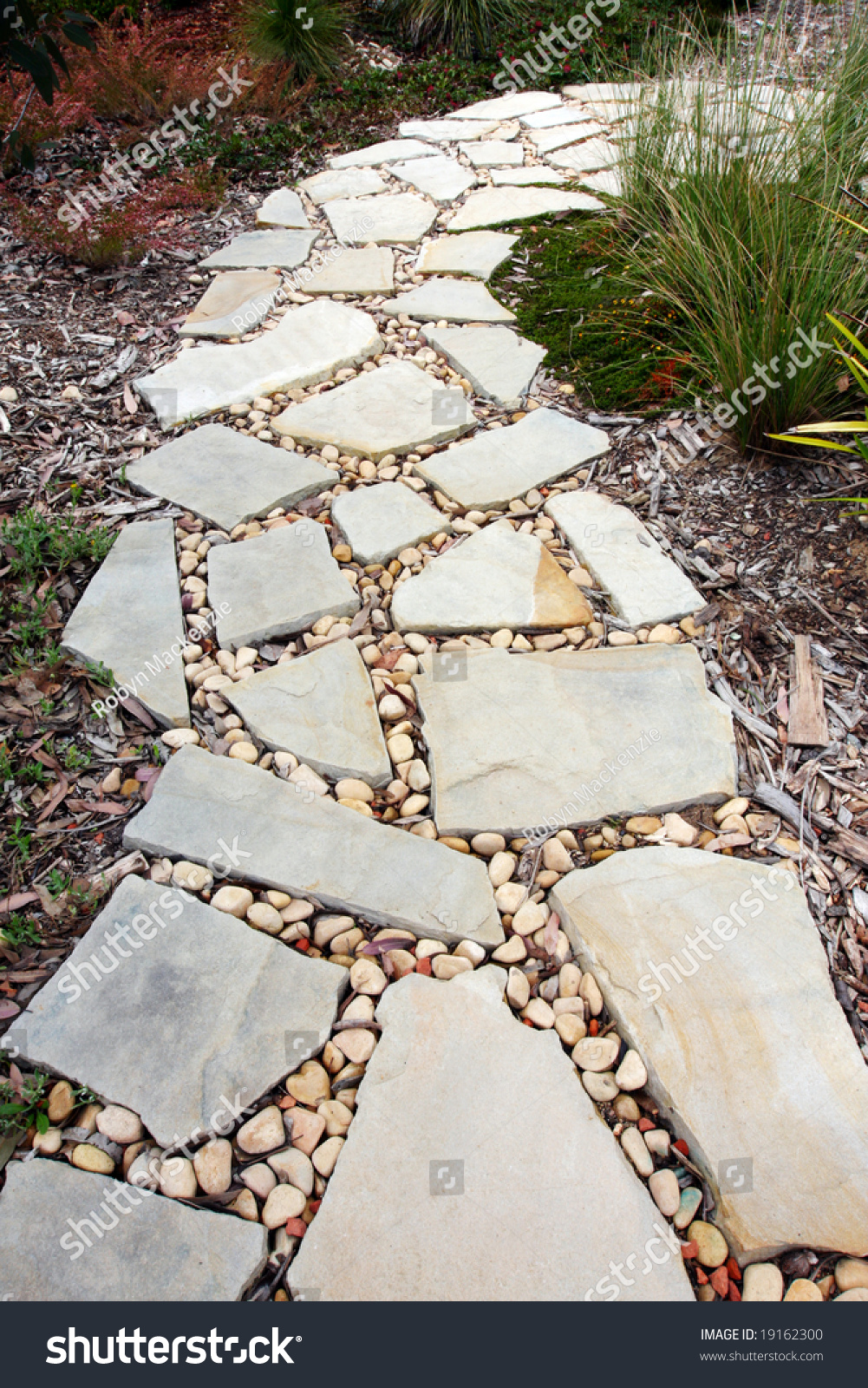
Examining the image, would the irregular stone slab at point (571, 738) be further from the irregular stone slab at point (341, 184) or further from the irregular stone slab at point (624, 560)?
the irregular stone slab at point (341, 184)

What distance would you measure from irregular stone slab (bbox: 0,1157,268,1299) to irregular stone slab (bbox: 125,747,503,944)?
1.77 ft

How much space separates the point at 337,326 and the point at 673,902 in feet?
8.58

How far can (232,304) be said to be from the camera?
3354mm

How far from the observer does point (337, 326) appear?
3.18 m

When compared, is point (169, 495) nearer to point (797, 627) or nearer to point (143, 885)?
point (143, 885)

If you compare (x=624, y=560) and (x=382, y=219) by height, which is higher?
(x=382, y=219)

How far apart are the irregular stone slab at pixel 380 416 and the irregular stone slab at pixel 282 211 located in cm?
168

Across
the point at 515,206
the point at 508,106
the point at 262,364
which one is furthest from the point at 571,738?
the point at 508,106

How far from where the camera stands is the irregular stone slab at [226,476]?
241 cm

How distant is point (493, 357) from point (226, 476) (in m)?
1.12

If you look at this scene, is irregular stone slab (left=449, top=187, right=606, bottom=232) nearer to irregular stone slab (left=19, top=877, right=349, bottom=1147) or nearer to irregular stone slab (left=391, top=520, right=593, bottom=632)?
irregular stone slab (left=391, top=520, right=593, bottom=632)

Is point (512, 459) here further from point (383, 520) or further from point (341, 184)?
point (341, 184)

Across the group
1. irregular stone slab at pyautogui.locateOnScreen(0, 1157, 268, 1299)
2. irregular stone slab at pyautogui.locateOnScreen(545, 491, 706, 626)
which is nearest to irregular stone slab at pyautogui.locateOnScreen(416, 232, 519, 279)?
irregular stone slab at pyautogui.locateOnScreen(545, 491, 706, 626)


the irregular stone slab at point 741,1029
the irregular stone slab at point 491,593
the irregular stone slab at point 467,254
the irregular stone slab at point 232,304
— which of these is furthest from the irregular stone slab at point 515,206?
the irregular stone slab at point 741,1029
